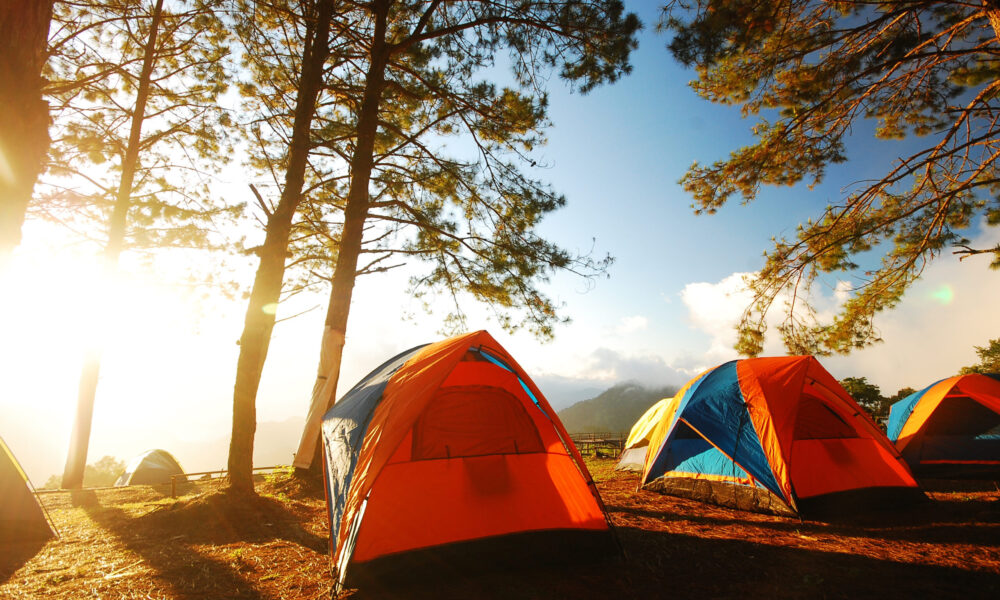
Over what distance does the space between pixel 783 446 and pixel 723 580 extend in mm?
2281

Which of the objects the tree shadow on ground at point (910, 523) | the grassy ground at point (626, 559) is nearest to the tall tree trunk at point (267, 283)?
the grassy ground at point (626, 559)

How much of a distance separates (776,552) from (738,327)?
5.14 m

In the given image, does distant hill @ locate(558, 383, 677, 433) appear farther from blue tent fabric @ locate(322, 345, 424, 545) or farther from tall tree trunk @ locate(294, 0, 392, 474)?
blue tent fabric @ locate(322, 345, 424, 545)

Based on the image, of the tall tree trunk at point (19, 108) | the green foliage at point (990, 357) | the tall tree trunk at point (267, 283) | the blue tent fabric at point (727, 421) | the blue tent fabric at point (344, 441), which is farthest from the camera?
the green foliage at point (990, 357)

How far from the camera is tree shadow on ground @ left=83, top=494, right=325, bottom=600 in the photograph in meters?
3.30

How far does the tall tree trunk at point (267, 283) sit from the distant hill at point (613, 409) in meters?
132

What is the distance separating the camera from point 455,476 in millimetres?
3643

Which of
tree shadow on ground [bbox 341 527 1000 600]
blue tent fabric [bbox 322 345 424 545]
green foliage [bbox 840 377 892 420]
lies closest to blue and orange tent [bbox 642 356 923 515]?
tree shadow on ground [bbox 341 527 1000 600]

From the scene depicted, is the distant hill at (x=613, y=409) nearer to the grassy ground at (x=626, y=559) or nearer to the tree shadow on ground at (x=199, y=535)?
the grassy ground at (x=626, y=559)

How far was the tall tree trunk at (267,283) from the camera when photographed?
591 cm

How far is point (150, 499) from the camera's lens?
7.57 m

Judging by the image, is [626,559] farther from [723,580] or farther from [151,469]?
[151,469]

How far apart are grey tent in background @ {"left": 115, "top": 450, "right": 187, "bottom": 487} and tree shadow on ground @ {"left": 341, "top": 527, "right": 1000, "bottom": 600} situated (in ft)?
41.5

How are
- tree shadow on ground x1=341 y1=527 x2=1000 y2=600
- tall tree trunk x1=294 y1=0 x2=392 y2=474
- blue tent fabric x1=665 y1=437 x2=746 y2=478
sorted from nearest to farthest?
tree shadow on ground x1=341 y1=527 x2=1000 y2=600, blue tent fabric x1=665 y1=437 x2=746 y2=478, tall tree trunk x1=294 y1=0 x2=392 y2=474
